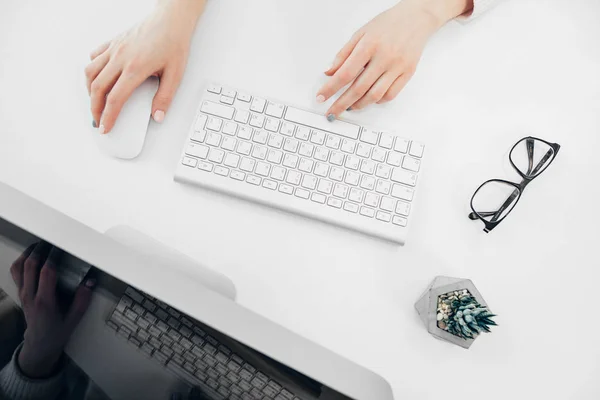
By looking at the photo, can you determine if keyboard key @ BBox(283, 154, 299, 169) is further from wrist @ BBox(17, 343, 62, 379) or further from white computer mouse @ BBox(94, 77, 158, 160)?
wrist @ BBox(17, 343, 62, 379)

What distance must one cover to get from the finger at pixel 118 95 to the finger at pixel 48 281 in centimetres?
30

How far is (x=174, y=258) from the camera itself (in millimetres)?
653

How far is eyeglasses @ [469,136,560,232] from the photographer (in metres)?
0.71

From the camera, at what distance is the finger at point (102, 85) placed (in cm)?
68

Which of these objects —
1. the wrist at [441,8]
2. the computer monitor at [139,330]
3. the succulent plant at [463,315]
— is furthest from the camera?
the wrist at [441,8]

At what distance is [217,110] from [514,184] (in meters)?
0.43

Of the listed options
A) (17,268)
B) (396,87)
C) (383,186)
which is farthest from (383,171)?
(17,268)

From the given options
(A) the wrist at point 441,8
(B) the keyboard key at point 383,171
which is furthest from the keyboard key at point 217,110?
(A) the wrist at point 441,8

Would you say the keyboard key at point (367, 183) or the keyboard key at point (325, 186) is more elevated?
the keyboard key at point (367, 183)

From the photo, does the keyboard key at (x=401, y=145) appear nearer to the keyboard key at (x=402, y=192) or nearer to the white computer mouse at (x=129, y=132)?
the keyboard key at (x=402, y=192)

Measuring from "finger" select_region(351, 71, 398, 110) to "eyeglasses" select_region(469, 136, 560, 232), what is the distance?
0.63 feet

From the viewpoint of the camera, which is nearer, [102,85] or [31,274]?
[31,274]

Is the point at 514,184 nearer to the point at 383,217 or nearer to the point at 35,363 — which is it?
the point at 383,217

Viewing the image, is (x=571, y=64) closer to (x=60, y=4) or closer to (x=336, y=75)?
(x=336, y=75)
